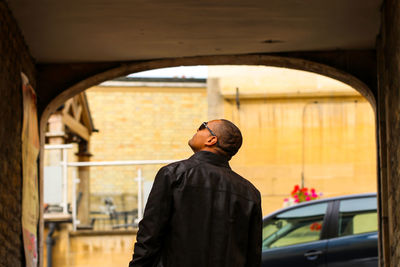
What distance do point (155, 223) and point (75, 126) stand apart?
608 inches

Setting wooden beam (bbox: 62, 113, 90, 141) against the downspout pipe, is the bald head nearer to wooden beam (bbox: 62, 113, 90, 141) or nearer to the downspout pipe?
the downspout pipe

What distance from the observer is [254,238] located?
15.9 ft

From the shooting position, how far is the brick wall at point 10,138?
7590 millimetres

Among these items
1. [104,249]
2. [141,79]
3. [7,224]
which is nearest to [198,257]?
[7,224]

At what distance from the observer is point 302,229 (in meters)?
10.2

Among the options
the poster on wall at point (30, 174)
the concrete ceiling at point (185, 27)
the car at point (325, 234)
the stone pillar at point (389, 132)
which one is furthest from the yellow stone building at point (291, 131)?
the stone pillar at point (389, 132)

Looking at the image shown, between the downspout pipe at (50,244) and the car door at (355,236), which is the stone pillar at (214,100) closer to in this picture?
the downspout pipe at (50,244)

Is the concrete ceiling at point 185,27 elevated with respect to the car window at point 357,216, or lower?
elevated

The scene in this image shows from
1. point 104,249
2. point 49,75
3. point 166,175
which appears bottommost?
point 104,249

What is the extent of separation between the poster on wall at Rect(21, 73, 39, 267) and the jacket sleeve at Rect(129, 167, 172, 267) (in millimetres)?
4174

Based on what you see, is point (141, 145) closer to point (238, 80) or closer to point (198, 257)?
point (238, 80)

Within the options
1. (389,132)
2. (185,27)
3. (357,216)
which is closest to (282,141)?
(357,216)

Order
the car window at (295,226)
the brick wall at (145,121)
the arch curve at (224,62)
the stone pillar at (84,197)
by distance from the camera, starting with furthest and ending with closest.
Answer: the brick wall at (145,121) < the stone pillar at (84,197) < the car window at (295,226) < the arch curve at (224,62)

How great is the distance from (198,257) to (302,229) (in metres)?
5.72
